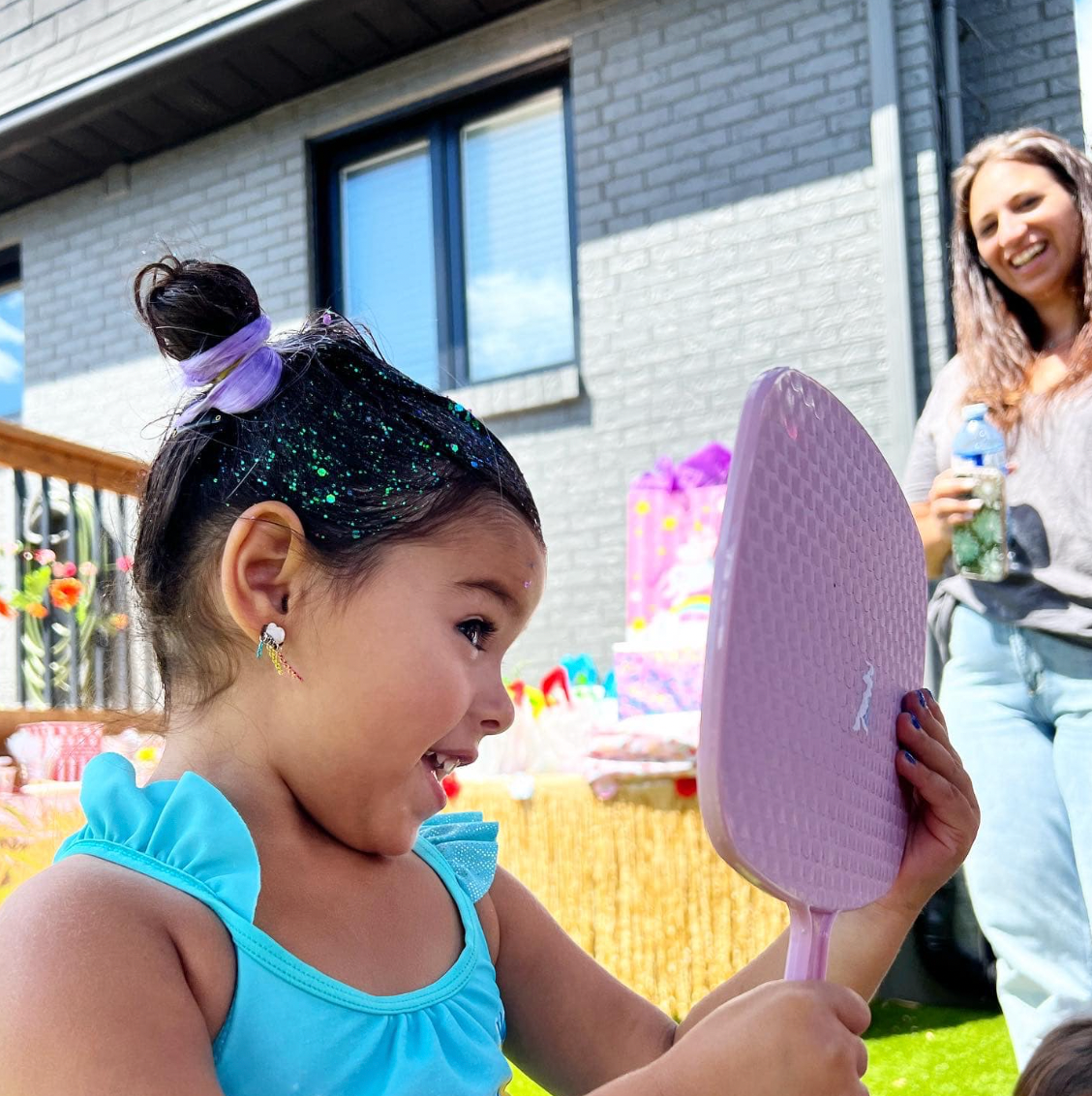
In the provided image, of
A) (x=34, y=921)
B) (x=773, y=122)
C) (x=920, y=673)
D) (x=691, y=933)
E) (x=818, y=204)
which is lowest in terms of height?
(x=691, y=933)

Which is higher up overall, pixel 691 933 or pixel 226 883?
pixel 226 883

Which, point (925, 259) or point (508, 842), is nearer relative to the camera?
point (508, 842)

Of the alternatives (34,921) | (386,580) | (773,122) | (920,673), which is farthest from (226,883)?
(773,122)

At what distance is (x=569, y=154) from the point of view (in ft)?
15.4

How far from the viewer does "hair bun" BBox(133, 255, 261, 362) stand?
38.6 inches

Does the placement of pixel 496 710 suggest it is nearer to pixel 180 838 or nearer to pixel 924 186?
pixel 180 838

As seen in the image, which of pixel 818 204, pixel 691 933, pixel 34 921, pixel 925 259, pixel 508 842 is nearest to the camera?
pixel 34 921

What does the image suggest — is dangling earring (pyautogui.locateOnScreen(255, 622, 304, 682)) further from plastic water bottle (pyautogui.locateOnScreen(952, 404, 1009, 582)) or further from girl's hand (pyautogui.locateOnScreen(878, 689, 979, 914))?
plastic water bottle (pyautogui.locateOnScreen(952, 404, 1009, 582))

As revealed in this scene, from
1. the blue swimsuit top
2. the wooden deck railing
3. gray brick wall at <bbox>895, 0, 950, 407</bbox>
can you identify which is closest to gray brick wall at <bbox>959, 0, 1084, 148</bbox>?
gray brick wall at <bbox>895, 0, 950, 407</bbox>

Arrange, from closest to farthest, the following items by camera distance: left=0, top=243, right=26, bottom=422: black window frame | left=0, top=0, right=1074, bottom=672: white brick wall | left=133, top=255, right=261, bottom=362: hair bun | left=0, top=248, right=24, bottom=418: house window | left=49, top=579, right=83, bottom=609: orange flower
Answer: left=133, top=255, right=261, bottom=362: hair bun → left=49, top=579, right=83, bottom=609: orange flower → left=0, top=0, right=1074, bottom=672: white brick wall → left=0, top=243, right=26, bottom=422: black window frame → left=0, top=248, right=24, bottom=418: house window

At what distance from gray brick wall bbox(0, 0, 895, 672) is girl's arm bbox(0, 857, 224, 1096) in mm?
3318

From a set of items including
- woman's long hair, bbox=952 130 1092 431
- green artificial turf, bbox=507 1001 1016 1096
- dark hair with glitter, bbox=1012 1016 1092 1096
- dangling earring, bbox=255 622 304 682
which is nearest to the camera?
dangling earring, bbox=255 622 304 682

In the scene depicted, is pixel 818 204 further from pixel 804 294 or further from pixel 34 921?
pixel 34 921

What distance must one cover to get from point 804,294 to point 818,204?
0.92ft
